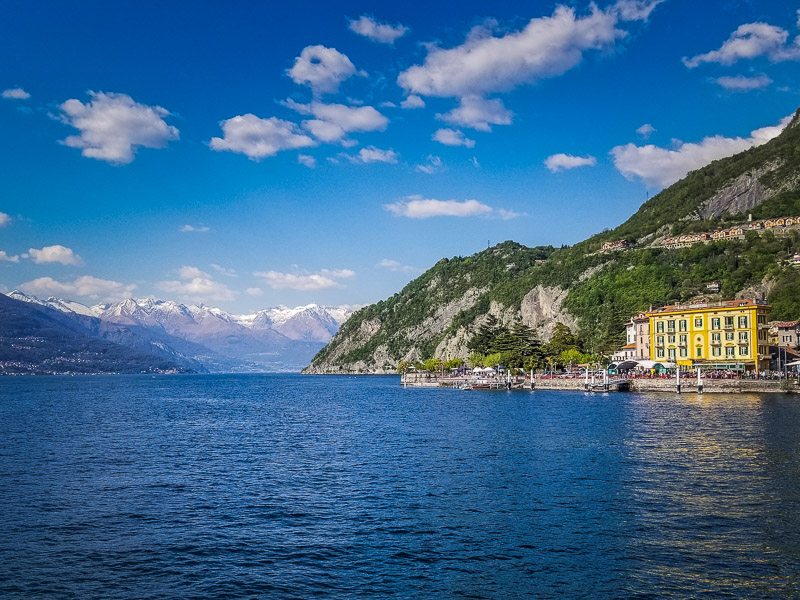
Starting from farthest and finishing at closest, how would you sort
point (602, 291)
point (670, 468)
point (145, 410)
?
1. point (602, 291)
2. point (145, 410)
3. point (670, 468)

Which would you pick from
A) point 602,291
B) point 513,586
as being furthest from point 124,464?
point 602,291

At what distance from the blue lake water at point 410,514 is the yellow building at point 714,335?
5492 centimetres

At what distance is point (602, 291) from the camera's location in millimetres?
183875

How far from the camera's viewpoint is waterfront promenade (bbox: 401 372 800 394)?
93.8m

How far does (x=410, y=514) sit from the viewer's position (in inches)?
1128

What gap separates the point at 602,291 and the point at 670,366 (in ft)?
243

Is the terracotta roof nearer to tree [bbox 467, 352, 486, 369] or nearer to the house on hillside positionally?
the house on hillside

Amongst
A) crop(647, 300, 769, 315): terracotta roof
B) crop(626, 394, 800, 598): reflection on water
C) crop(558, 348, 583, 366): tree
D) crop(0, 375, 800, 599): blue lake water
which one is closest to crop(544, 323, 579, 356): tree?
crop(558, 348, 583, 366): tree

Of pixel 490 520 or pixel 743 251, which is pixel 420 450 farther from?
pixel 743 251

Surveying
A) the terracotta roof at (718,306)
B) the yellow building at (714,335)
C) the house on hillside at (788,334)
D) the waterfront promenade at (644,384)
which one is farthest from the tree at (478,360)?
the house on hillside at (788,334)

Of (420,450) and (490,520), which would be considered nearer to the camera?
(490,520)

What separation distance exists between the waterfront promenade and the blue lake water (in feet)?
135

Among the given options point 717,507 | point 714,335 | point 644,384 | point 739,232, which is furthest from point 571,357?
point 717,507

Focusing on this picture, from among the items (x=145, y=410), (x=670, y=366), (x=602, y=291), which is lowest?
(x=145, y=410)
